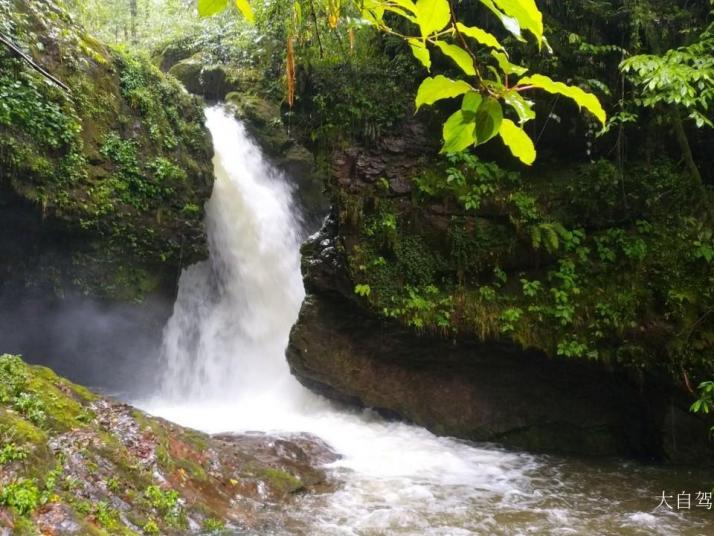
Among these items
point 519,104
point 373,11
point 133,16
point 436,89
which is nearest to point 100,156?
point 373,11

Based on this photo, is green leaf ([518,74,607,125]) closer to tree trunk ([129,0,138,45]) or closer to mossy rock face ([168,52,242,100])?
mossy rock face ([168,52,242,100])

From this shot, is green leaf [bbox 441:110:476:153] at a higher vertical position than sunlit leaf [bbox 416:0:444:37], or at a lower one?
lower

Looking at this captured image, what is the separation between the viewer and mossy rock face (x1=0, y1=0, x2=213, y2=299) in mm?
7652

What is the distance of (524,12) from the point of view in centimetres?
82

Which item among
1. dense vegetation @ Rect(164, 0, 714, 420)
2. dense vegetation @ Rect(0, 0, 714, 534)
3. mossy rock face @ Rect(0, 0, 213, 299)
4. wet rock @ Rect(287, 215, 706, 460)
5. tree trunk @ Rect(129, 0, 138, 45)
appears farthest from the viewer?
tree trunk @ Rect(129, 0, 138, 45)

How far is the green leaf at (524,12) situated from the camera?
805mm

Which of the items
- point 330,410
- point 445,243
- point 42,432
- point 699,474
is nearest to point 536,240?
point 445,243

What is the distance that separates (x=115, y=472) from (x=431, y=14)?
14.1ft

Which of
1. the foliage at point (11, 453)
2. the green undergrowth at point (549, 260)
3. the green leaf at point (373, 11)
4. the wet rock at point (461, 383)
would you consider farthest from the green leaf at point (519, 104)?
the wet rock at point (461, 383)

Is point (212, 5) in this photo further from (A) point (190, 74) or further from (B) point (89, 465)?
(A) point (190, 74)

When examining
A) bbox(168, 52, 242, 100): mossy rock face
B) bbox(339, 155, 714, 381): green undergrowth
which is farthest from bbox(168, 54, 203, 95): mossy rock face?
bbox(339, 155, 714, 381): green undergrowth

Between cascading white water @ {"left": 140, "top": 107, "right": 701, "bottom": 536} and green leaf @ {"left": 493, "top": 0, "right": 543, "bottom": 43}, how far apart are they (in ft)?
14.4

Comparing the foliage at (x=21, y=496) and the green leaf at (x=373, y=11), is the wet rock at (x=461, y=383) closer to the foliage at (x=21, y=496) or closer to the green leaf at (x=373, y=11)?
the foliage at (x=21, y=496)

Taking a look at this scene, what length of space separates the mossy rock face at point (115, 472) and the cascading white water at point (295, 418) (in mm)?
499
